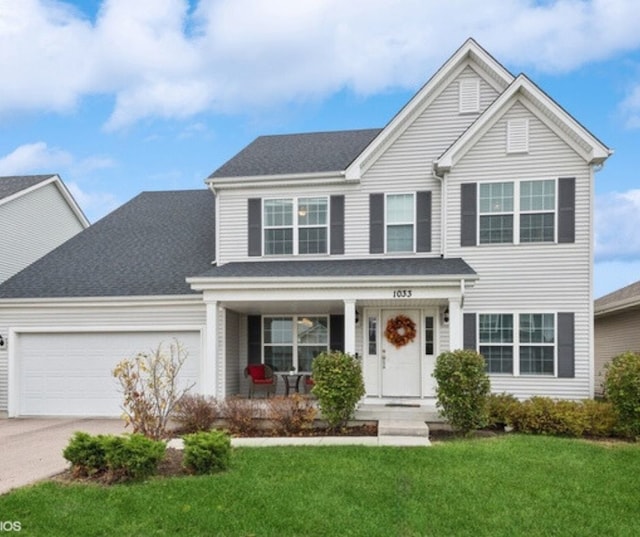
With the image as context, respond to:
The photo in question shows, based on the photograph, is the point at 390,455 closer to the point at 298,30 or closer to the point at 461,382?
the point at 461,382

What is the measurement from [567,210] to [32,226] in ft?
50.5

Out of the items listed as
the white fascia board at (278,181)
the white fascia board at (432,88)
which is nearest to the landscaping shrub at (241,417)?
the white fascia board at (278,181)

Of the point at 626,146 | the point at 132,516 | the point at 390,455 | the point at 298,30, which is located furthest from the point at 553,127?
the point at 132,516

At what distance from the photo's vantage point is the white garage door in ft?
43.5

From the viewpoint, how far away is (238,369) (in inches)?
550

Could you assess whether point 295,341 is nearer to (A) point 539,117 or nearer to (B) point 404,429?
(B) point 404,429

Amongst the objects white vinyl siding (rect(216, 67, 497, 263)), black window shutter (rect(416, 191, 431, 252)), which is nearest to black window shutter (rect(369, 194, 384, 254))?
white vinyl siding (rect(216, 67, 497, 263))

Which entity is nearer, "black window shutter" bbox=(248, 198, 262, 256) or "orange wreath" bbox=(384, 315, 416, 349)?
"orange wreath" bbox=(384, 315, 416, 349)

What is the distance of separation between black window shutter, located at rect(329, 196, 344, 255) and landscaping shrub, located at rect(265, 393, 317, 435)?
14.0ft

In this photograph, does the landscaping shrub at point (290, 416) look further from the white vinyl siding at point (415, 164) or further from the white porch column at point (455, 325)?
the white vinyl siding at point (415, 164)

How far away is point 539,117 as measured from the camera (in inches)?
479

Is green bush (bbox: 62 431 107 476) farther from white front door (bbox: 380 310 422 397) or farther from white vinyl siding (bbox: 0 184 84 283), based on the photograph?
white vinyl siding (bbox: 0 184 84 283)

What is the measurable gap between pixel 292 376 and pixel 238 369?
1600 millimetres

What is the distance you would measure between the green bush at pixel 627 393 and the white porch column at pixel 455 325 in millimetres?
2830
